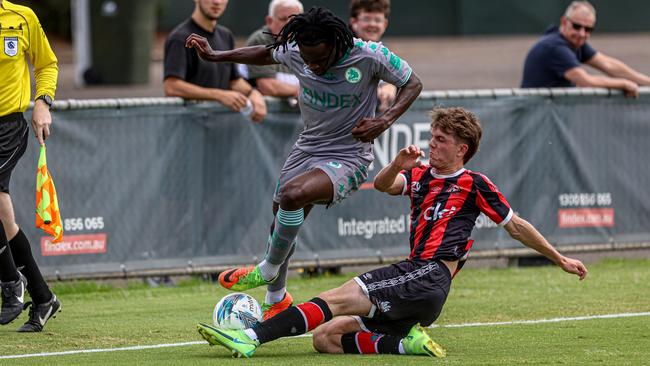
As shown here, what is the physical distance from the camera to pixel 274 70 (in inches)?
460

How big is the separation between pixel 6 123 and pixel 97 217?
260 centimetres

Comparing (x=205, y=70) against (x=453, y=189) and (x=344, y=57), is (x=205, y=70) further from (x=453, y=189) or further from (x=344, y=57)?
(x=453, y=189)

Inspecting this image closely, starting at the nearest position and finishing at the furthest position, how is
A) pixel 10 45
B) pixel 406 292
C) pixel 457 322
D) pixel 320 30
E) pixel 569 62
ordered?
pixel 406 292
pixel 320 30
pixel 10 45
pixel 457 322
pixel 569 62

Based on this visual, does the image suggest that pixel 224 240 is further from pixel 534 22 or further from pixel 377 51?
pixel 534 22

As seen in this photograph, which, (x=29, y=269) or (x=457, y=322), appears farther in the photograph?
(x=457, y=322)

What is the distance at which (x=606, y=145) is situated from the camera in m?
12.5

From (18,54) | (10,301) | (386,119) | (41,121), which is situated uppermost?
(18,54)

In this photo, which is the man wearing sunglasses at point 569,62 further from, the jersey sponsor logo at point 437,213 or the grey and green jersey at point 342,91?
the jersey sponsor logo at point 437,213

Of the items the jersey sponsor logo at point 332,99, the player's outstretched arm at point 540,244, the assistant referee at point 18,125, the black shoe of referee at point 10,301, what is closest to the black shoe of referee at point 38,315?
the assistant referee at point 18,125

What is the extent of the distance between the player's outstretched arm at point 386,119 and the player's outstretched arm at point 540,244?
1.04 m

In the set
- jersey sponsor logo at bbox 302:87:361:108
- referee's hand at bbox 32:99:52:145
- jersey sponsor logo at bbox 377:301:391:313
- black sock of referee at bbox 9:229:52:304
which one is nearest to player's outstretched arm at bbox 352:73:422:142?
jersey sponsor logo at bbox 302:87:361:108

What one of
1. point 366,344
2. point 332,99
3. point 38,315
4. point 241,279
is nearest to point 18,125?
point 38,315

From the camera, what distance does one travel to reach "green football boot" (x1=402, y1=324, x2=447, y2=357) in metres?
7.48

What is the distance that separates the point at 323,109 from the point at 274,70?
338 centimetres
